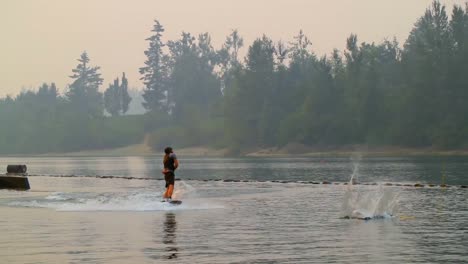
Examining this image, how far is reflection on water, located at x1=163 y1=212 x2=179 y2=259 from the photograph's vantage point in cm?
1781

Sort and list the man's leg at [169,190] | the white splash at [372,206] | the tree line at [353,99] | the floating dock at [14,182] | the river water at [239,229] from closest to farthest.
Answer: the river water at [239,229], the white splash at [372,206], the man's leg at [169,190], the floating dock at [14,182], the tree line at [353,99]

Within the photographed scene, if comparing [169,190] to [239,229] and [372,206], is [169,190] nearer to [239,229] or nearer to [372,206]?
[372,206]

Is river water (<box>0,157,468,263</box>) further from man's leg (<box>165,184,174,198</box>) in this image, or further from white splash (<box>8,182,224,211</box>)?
man's leg (<box>165,184,174,198</box>)

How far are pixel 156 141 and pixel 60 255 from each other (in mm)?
162148

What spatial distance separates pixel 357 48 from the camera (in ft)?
460

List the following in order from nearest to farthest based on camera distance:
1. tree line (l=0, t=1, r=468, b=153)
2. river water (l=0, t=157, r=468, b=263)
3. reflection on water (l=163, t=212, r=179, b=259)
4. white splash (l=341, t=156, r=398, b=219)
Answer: river water (l=0, t=157, r=468, b=263) → reflection on water (l=163, t=212, r=179, b=259) → white splash (l=341, t=156, r=398, b=219) → tree line (l=0, t=1, r=468, b=153)

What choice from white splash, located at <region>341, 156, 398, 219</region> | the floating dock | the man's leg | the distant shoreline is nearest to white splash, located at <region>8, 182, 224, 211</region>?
the man's leg

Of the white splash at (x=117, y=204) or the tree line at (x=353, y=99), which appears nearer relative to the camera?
the white splash at (x=117, y=204)

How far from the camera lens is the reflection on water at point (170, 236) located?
58.4 ft

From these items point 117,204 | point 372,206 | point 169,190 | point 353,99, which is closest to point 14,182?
point 117,204

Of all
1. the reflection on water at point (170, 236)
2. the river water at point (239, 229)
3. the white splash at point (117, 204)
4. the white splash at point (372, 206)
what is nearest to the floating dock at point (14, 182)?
the river water at point (239, 229)

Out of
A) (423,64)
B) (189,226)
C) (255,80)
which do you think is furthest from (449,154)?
(189,226)

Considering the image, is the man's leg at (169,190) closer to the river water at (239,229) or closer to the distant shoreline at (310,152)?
the river water at (239,229)

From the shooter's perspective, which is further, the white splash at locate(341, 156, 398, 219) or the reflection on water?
the white splash at locate(341, 156, 398, 219)
